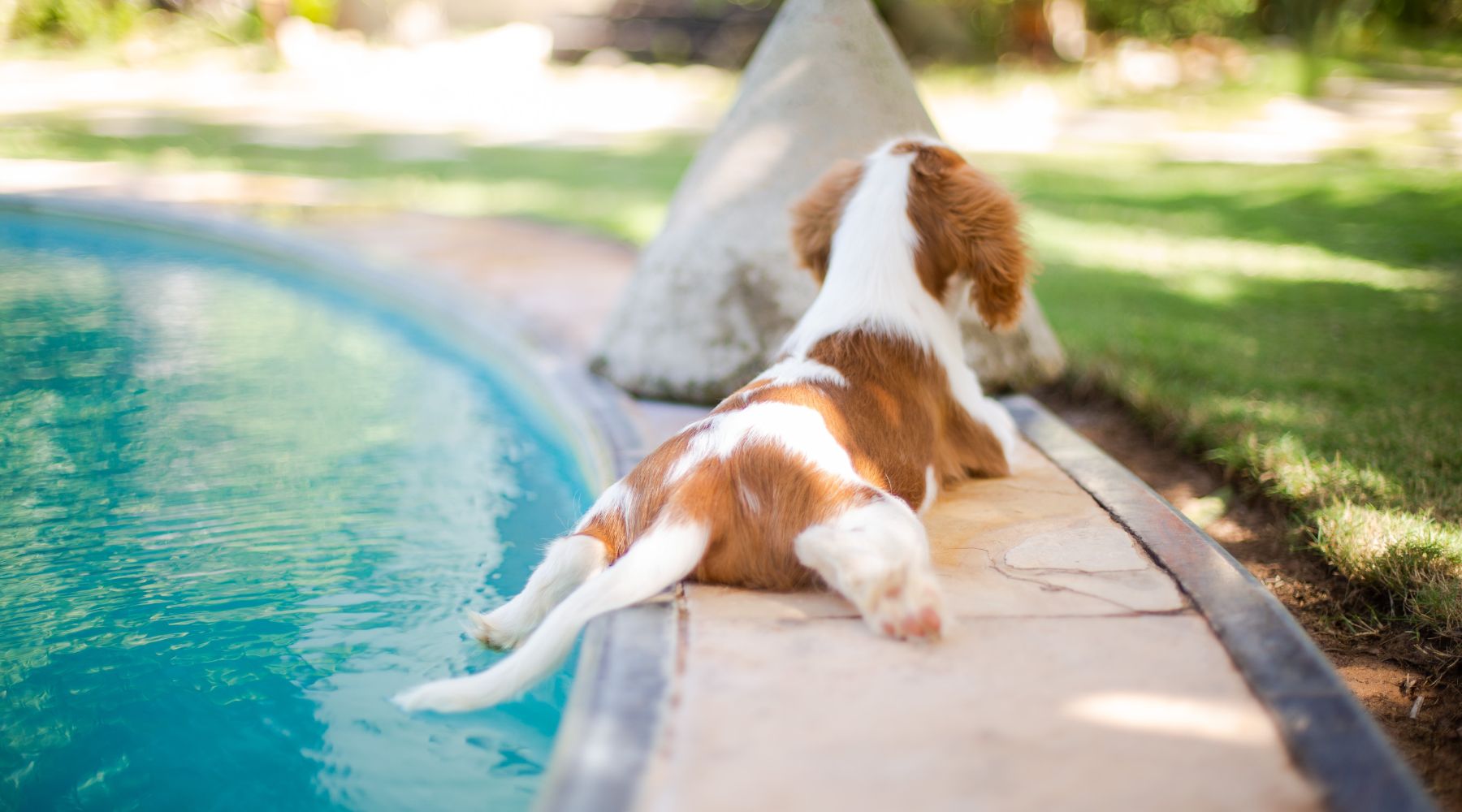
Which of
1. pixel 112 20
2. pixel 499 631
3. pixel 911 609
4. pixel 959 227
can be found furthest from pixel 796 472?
pixel 112 20

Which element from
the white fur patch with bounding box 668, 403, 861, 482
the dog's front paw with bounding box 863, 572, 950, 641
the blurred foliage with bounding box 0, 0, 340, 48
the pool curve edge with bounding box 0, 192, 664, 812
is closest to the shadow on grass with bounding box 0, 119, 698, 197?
the pool curve edge with bounding box 0, 192, 664, 812

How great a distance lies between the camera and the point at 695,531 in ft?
7.95

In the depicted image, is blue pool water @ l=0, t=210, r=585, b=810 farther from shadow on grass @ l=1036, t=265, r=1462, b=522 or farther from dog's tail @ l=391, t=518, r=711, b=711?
shadow on grass @ l=1036, t=265, r=1462, b=522

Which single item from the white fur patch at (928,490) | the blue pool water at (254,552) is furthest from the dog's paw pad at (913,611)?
the blue pool water at (254,552)

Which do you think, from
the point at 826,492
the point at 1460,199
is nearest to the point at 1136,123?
the point at 1460,199

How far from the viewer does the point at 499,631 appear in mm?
2531

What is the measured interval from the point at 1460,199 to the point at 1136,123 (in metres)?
7.45

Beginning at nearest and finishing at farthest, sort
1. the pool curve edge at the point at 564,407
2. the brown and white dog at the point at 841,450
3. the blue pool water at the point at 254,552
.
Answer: the pool curve edge at the point at 564,407, the brown and white dog at the point at 841,450, the blue pool water at the point at 254,552

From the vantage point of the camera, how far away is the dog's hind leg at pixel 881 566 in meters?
2.24

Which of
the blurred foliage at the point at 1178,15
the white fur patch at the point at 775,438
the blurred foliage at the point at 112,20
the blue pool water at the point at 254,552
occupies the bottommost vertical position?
the blue pool water at the point at 254,552

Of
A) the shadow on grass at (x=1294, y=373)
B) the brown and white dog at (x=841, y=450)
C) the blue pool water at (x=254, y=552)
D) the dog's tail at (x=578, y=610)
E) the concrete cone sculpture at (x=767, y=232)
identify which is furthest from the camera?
the concrete cone sculpture at (x=767, y=232)

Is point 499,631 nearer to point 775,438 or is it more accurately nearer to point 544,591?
point 544,591

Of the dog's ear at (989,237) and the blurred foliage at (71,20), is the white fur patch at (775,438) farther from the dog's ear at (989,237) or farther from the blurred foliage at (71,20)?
the blurred foliage at (71,20)

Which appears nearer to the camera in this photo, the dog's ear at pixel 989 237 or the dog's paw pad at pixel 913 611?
the dog's paw pad at pixel 913 611
